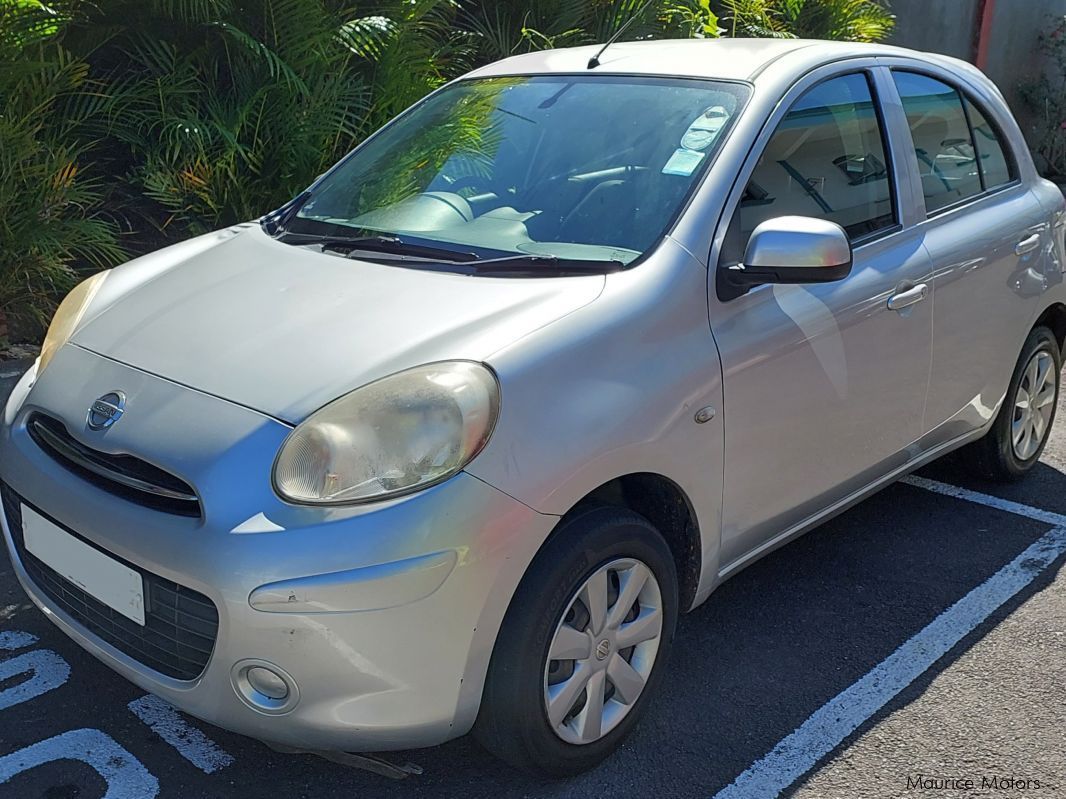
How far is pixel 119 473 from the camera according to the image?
2.50m

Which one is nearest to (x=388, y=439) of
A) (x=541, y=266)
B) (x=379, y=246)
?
(x=541, y=266)

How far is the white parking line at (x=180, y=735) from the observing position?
275cm

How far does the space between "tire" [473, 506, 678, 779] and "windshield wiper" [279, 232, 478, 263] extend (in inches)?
33.5

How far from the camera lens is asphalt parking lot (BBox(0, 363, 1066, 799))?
2717mm

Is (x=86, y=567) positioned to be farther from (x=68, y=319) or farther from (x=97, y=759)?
(x=68, y=319)

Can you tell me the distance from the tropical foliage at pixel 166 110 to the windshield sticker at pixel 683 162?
330 cm

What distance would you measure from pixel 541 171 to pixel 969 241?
1.57 metres

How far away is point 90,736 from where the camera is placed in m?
2.82

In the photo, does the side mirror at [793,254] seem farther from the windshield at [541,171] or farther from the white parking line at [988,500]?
the white parking line at [988,500]

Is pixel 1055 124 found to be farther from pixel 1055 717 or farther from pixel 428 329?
pixel 428 329

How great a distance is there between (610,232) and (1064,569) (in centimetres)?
219

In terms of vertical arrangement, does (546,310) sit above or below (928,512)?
above

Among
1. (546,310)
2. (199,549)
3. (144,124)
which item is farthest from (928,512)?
(144,124)

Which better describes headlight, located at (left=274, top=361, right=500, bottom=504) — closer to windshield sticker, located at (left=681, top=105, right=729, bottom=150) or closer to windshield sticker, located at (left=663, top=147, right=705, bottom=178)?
windshield sticker, located at (left=663, top=147, right=705, bottom=178)
